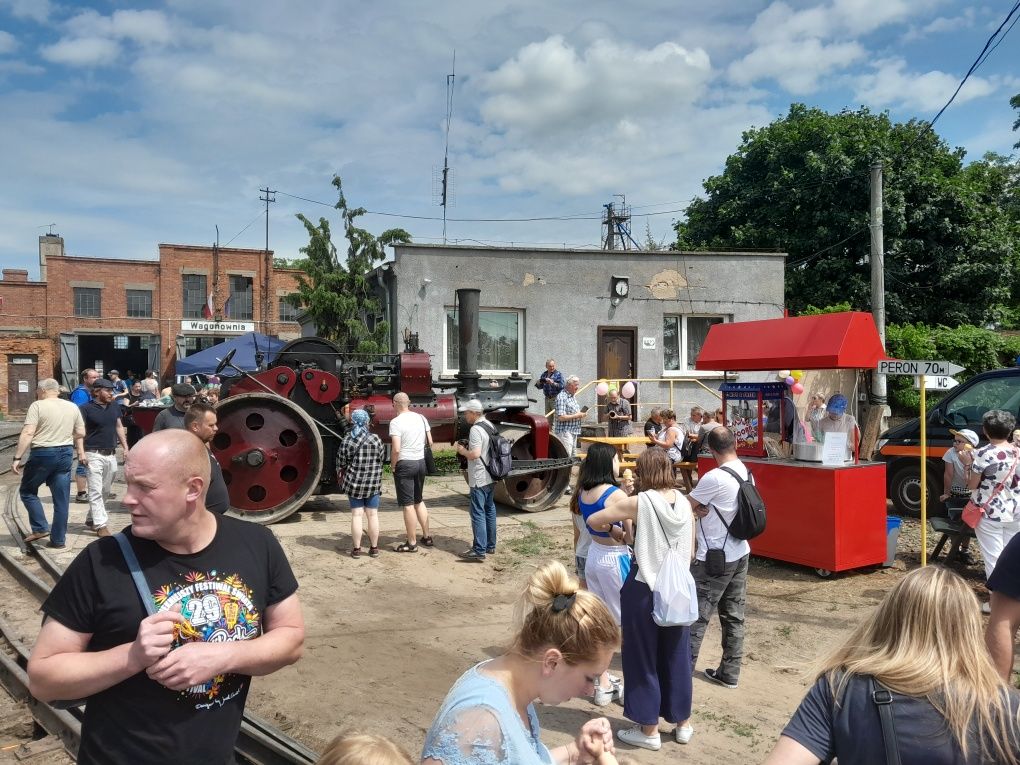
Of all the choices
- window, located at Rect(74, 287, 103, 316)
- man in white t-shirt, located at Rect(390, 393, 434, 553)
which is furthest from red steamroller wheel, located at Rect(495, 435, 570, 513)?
window, located at Rect(74, 287, 103, 316)

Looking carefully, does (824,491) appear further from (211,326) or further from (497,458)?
(211,326)

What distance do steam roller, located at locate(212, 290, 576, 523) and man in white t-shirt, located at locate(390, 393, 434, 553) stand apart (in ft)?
4.58

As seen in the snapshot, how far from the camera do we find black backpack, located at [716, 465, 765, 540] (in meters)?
5.00

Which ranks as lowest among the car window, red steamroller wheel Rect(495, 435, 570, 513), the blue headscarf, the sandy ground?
the sandy ground

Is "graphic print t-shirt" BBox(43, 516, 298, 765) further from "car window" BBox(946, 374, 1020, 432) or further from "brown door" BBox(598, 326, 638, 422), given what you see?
"brown door" BBox(598, 326, 638, 422)

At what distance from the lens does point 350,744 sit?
6.04 ft

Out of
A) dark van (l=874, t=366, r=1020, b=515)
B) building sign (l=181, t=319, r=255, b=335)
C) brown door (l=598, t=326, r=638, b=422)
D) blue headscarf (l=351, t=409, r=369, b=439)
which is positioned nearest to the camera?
blue headscarf (l=351, t=409, r=369, b=439)

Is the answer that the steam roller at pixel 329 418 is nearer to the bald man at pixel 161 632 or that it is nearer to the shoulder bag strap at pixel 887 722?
the bald man at pixel 161 632

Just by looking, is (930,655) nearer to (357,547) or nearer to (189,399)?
(357,547)

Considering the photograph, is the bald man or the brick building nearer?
the bald man

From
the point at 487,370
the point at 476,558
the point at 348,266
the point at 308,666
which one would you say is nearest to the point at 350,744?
the point at 308,666

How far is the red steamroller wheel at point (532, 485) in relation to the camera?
10922 mm

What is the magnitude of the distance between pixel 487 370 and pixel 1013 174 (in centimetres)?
3338

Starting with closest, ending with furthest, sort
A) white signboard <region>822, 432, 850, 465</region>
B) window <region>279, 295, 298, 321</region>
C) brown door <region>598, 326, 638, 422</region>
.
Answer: white signboard <region>822, 432, 850, 465</region> → brown door <region>598, 326, 638, 422</region> → window <region>279, 295, 298, 321</region>
